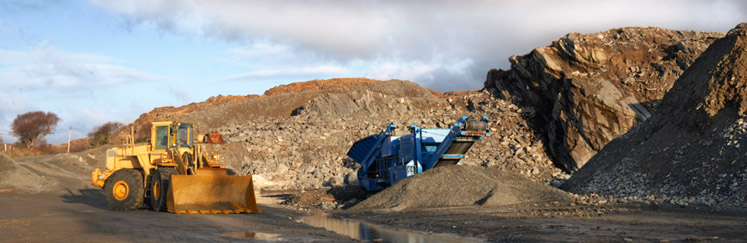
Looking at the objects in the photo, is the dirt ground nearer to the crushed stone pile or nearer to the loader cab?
the loader cab

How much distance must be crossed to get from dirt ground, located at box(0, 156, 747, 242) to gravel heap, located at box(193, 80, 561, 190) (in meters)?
11.7

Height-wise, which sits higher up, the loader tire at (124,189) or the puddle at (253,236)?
the loader tire at (124,189)

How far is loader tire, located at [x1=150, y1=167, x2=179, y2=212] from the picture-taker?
41.9ft

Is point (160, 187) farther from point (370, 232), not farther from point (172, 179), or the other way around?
point (370, 232)

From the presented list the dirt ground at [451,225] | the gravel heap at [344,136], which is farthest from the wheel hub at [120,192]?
the gravel heap at [344,136]

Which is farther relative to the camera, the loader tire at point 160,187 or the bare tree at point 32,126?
the bare tree at point 32,126

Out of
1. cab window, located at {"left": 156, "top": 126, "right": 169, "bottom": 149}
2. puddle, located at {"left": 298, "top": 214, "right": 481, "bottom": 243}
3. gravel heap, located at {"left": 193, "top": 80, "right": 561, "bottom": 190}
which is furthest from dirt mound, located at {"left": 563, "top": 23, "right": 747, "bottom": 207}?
cab window, located at {"left": 156, "top": 126, "right": 169, "bottom": 149}

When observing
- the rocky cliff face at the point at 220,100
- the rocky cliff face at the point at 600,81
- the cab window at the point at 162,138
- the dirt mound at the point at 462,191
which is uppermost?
the rocky cliff face at the point at 220,100

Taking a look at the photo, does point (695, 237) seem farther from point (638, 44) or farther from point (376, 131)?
point (376, 131)

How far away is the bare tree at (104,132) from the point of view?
49.2 meters

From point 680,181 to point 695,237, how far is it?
222 inches

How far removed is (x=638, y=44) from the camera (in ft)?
88.4

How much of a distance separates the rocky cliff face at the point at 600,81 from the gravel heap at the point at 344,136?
1.26 metres

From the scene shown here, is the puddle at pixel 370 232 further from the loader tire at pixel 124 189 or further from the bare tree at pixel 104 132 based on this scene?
the bare tree at pixel 104 132
